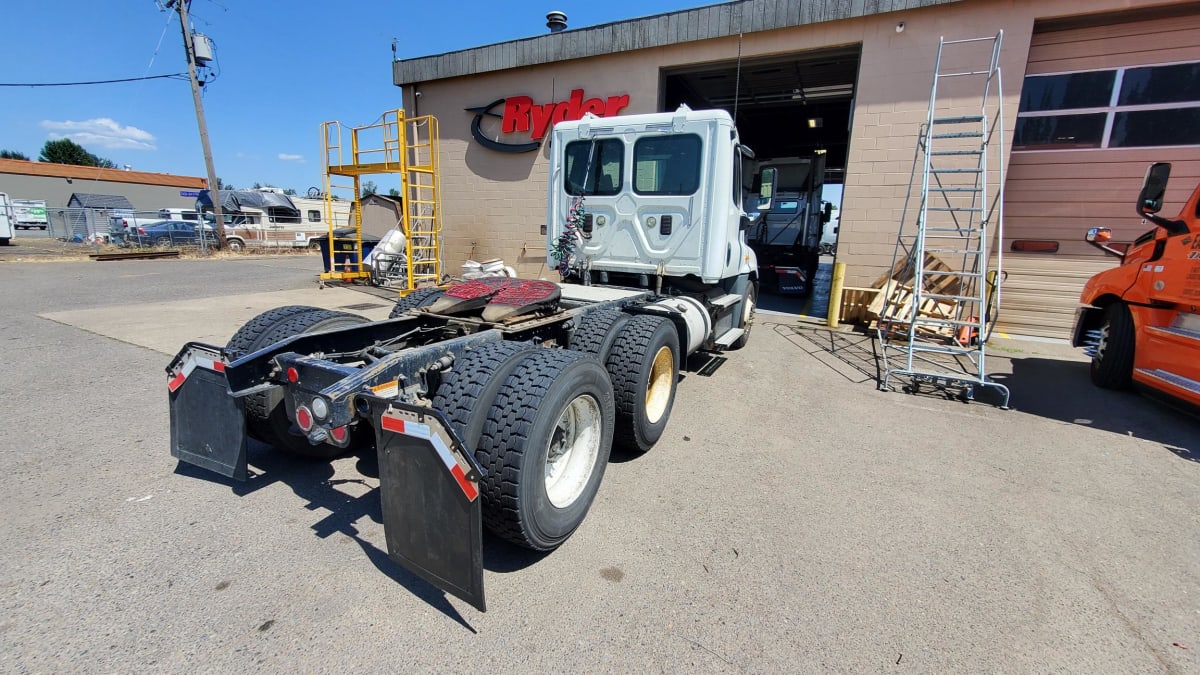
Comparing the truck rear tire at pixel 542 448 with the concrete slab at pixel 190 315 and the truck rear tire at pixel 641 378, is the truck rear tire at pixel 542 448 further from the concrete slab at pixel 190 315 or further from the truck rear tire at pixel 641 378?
the concrete slab at pixel 190 315

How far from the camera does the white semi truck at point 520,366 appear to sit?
7.02 feet

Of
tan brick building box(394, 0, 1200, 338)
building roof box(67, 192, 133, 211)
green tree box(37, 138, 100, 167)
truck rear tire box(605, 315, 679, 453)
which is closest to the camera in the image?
truck rear tire box(605, 315, 679, 453)

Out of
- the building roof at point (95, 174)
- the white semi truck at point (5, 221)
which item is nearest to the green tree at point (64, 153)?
the building roof at point (95, 174)

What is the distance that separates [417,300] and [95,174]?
227ft

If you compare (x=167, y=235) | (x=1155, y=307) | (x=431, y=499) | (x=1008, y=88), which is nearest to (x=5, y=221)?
(x=167, y=235)

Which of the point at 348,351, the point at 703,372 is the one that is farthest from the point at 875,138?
the point at 348,351

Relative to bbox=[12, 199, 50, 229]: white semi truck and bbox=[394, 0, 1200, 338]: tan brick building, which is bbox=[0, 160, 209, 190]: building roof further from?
bbox=[394, 0, 1200, 338]: tan brick building

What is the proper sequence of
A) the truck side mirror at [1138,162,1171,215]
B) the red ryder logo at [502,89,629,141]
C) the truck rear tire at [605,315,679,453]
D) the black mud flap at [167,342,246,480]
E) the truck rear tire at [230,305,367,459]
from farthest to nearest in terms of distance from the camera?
the red ryder logo at [502,89,629,141]
the truck side mirror at [1138,162,1171,215]
the truck rear tire at [605,315,679,453]
the truck rear tire at [230,305,367,459]
the black mud flap at [167,342,246,480]

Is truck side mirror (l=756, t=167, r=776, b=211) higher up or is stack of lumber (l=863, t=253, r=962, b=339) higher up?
truck side mirror (l=756, t=167, r=776, b=211)

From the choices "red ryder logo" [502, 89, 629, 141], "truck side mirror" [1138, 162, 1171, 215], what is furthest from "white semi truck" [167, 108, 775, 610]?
"red ryder logo" [502, 89, 629, 141]

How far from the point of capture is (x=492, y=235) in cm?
1238

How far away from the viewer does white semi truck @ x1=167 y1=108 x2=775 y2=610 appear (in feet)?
7.02

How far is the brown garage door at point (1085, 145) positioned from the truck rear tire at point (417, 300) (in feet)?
31.7

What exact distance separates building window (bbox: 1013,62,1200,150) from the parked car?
1096 inches
